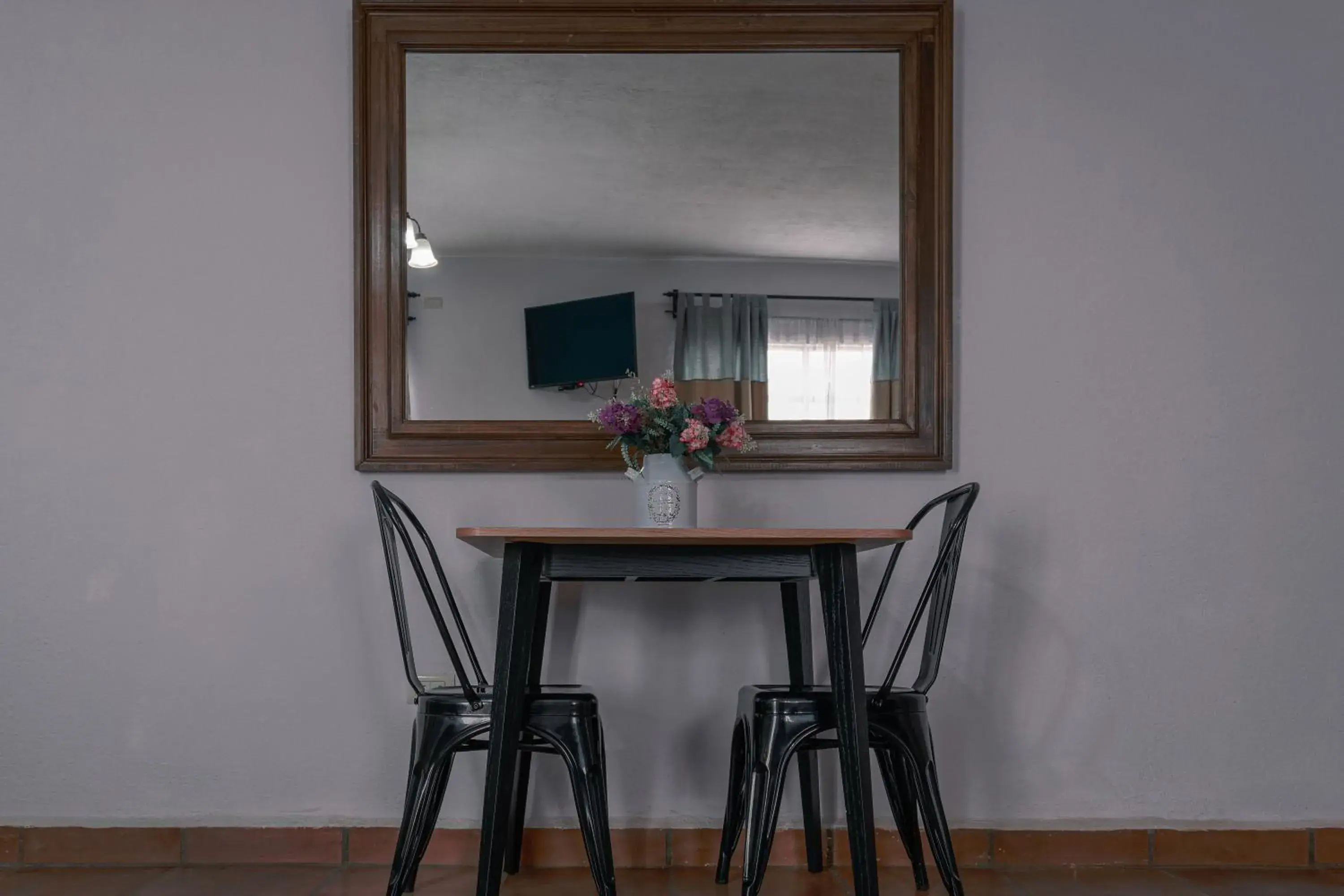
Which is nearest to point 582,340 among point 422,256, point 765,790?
point 422,256

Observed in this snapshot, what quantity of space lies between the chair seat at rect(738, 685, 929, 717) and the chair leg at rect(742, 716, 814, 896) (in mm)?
27

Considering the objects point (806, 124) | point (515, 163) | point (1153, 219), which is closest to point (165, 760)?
point (515, 163)

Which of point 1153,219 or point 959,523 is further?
point 1153,219

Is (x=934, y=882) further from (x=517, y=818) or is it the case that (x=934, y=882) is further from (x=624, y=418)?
(x=624, y=418)

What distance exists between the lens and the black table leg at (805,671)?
270cm

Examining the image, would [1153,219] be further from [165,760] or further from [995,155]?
[165,760]

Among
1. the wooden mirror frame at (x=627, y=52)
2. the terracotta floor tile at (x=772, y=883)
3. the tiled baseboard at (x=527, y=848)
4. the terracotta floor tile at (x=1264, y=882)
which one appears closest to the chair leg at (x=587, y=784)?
the terracotta floor tile at (x=772, y=883)

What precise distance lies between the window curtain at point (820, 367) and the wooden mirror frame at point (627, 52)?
0.04 m

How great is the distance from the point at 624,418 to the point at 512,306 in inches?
22.8

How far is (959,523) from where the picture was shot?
240 centimetres

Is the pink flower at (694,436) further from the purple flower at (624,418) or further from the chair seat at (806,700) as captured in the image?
the chair seat at (806,700)

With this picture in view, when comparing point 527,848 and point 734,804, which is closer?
point 734,804

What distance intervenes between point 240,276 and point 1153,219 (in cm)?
230

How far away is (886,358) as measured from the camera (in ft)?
9.68
